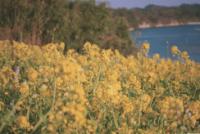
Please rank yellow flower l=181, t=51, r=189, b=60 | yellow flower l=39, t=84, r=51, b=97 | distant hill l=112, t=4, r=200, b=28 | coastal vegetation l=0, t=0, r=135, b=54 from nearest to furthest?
1. yellow flower l=39, t=84, r=51, b=97
2. yellow flower l=181, t=51, r=189, b=60
3. coastal vegetation l=0, t=0, r=135, b=54
4. distant hill l=112, t=4, r=200, b=28

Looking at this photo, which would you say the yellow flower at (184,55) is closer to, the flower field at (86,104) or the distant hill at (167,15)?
the flower field at (86,104)

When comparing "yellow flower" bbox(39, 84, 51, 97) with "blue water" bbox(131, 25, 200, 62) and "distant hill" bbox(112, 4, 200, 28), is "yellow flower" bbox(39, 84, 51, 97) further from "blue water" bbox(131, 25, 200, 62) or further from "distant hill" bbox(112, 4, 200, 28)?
"distant hill" bbox(112, 4, 200, 28)

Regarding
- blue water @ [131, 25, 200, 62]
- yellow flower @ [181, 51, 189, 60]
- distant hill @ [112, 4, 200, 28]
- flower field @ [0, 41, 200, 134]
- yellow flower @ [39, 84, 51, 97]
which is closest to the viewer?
flower field @ [0, 41, 200, 134]

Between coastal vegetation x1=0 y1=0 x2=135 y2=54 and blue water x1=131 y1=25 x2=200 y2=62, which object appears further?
coastal vegetation x1=0 y1=0 x2=135 y2=54

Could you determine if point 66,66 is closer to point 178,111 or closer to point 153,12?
point 178,111

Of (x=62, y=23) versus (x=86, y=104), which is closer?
(x=86, y=104)

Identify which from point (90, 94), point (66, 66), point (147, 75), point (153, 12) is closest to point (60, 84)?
point (66, 66)

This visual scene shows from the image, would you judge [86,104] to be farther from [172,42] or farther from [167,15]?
[167,15]

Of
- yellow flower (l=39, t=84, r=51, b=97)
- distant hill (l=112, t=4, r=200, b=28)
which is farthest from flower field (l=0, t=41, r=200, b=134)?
distant hill (l=112, t=4, r=200, b=28)

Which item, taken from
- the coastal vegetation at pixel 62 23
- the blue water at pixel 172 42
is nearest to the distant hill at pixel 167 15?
the blue water at pixel 172 42

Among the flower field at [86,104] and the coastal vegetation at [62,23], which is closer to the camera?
the flower field at [86,104]

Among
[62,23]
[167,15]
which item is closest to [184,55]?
[62,23]

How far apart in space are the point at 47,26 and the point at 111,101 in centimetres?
1243

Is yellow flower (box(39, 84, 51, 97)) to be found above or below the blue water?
below
